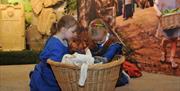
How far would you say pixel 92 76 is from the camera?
83.7 inches

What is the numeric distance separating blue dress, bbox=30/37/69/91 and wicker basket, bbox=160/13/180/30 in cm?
165

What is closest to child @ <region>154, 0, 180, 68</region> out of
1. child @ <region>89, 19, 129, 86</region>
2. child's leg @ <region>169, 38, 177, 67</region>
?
child's leg @ <region>169, 38, 177, 67</region>

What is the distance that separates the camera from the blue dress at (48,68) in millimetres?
2432

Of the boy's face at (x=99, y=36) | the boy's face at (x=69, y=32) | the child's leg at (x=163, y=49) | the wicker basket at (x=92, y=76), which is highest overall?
the boy's face at (x=69, y=32)

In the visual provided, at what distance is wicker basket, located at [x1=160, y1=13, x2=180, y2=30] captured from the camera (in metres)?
3.73

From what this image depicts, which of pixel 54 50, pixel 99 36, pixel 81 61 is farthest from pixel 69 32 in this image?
pixel 99 36

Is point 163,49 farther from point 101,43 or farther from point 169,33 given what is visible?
point 101,43

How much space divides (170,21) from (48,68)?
1741 mm

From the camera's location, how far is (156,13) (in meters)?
3.91

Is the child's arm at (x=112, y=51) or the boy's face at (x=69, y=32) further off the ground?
the boy's face at (x=69, y=32)

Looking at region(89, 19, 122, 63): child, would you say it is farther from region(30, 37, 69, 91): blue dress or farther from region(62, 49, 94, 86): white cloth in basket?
region(62, 49, 94, 86): white cloth in basket

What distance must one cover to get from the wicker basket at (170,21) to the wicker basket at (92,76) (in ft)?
5.77

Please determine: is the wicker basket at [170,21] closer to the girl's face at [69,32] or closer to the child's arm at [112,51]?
the child's arm at [112,51]

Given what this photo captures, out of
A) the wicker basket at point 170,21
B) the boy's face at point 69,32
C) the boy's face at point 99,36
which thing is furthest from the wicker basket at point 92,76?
the wicker basket at point 170,21
